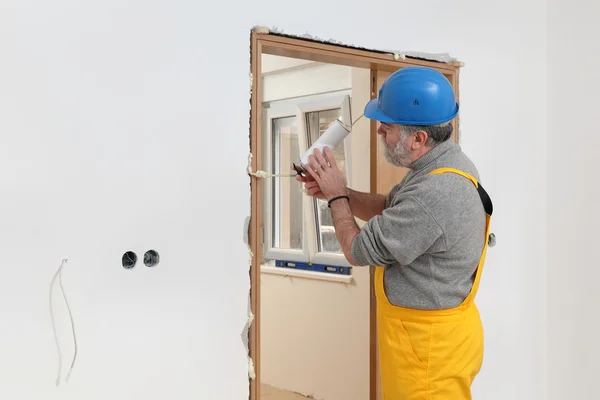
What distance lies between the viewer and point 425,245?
5.98ft

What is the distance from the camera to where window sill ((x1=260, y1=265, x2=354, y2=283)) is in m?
3.75

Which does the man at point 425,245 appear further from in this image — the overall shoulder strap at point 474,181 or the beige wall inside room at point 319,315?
the beige wall inside room at point 319,315

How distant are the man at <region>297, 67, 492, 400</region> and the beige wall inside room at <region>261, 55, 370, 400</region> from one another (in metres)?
1.42

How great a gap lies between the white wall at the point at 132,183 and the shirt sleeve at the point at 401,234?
485mm

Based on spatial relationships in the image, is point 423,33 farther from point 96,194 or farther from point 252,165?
point 96,194

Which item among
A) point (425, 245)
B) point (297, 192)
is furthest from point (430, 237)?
point (297, 192)

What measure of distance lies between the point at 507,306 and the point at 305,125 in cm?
186

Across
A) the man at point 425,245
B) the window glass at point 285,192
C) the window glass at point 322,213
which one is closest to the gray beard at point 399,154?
the man at point 425,245

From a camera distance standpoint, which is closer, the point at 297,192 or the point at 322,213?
the point at 322,213

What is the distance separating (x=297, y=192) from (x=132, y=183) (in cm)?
256

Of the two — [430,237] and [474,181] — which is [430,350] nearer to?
[430,237]

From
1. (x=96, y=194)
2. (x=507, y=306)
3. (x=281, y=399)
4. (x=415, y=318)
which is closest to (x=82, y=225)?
(x=96, y=194)

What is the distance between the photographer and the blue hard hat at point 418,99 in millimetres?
1897

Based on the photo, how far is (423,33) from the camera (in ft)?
8.69
